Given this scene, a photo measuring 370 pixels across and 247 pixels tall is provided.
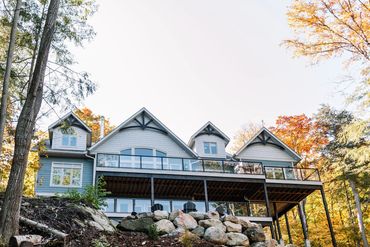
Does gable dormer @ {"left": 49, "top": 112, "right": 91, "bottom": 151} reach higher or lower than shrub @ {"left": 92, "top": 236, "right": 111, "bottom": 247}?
higher

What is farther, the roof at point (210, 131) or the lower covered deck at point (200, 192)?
the roof at point (210, 131)

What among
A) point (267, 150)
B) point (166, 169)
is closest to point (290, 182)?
point (267, 150)

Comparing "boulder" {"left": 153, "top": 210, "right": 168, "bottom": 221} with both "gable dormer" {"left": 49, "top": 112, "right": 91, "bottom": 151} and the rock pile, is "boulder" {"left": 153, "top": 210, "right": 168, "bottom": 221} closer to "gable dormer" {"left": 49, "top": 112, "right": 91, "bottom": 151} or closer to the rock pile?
the rock pile

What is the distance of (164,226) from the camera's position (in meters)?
8.64

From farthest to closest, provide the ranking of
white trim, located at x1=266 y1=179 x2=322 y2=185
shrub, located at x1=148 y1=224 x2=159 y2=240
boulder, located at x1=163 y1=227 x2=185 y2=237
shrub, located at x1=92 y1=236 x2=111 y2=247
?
1. white trim, located at x1=266 y1=179 x2=322 y2=185
2. boulder, located at x1=163 y1=227 x2=185 y2=237
3. shrub, located at x1=148 y1=224 x2=159 y2=240
4. shrub, located at x1=92 y1=236 x2=111 y2=247

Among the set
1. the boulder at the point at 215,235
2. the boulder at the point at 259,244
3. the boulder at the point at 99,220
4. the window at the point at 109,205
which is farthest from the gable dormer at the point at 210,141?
the boulder at the point at 99,220

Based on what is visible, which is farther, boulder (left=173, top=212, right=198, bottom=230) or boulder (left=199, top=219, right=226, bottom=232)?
boulder (left=199, top=219, right=226, bottom=232)

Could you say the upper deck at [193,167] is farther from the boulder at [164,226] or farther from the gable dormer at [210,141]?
the boulder at [164,226]

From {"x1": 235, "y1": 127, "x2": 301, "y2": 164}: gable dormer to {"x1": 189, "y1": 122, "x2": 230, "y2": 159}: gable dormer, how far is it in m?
1.09

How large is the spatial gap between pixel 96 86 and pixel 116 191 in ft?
30.1

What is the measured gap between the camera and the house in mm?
17078

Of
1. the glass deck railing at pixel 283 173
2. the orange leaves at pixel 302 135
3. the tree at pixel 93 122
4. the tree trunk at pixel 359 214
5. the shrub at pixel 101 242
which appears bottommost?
the shrub at pixel 101 242

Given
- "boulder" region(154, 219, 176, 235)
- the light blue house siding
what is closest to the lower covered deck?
the light blue house siding

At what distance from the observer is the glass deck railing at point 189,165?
56.1ft
